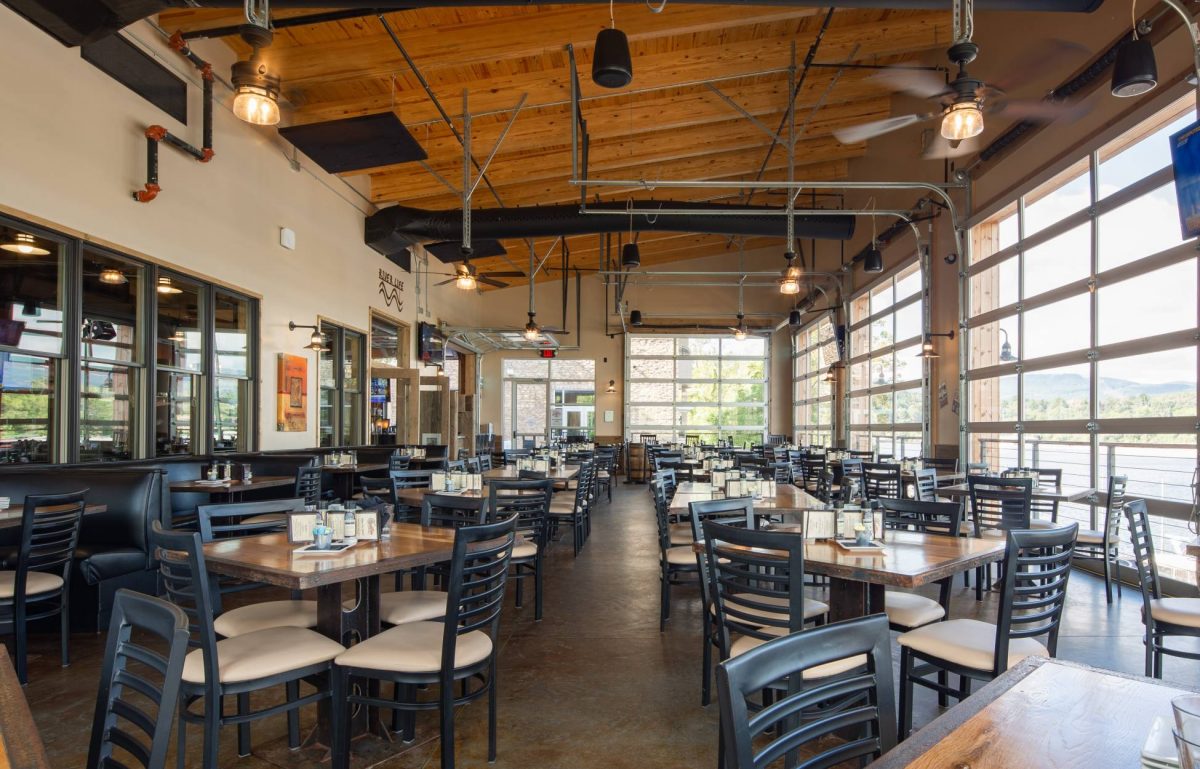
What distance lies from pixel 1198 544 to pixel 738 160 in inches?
378

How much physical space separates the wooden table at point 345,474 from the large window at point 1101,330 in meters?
7.31

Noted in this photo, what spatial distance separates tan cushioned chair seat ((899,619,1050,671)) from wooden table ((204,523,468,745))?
1.74 metres

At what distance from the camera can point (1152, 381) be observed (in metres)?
5.64

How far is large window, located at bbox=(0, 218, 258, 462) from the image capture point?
494 cm

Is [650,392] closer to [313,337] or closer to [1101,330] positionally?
A: [313,337]

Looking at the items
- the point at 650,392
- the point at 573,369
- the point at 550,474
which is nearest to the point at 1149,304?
the point at 550,474

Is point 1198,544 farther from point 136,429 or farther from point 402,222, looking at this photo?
point 402,222

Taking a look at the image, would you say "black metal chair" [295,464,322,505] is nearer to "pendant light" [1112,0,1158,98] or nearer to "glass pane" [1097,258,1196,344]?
"pendant light" [1112,0,1158,98]

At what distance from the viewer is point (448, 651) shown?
2.39 metres

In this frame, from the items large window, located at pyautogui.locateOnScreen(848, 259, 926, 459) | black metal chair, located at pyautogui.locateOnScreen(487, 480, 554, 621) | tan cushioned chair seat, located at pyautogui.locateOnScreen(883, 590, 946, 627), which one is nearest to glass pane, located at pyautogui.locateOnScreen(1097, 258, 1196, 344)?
large window, located at pyautogui.locateOnScreen(848, 259, 926, 459)

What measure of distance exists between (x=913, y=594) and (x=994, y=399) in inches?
227

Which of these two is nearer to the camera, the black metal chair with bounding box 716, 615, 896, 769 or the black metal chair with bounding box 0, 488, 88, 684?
the black metal chair with bounding box 716, 615, 896, 769

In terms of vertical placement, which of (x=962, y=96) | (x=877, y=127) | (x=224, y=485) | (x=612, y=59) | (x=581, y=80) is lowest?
(x=224, y=485)

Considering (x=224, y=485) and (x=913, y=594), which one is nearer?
(x=913, y=594)
